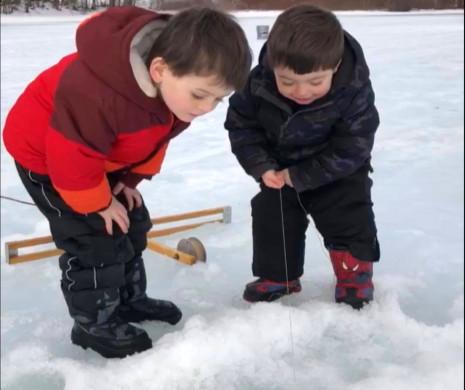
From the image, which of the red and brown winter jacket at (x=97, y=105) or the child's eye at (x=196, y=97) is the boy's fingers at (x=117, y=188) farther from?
the child's eye at (x=196, y=97)

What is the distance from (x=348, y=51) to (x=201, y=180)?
→ 1204mm

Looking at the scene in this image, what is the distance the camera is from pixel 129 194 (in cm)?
135

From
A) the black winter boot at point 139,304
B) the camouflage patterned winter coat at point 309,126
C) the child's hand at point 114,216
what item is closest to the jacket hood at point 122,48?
the child's hand at point 114,216

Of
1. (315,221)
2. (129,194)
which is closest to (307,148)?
(315,221)

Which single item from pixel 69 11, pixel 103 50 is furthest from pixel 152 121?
pixel 69 11

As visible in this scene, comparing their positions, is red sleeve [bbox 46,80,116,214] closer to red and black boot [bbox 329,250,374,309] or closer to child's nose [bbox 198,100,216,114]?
child's nose [bbox 198,100,216,114]

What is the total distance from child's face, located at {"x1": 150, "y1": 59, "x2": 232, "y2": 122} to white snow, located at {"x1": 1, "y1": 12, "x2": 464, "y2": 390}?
13cm

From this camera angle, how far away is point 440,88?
3.32 metres

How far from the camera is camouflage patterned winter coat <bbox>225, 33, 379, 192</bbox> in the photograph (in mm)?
1296

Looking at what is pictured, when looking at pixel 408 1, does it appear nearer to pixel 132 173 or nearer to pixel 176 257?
pixel 132 173

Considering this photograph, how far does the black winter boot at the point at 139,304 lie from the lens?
1.39 metres

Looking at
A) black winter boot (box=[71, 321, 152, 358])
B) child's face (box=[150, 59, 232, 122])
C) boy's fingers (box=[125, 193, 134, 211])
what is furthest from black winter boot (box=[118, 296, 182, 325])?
child's face (box=[150, 59, 232, 122])

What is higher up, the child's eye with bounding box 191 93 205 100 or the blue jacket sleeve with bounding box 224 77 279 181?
the child's eye with bounding box 191 93 205 100

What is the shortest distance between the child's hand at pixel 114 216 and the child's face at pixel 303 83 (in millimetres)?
412
